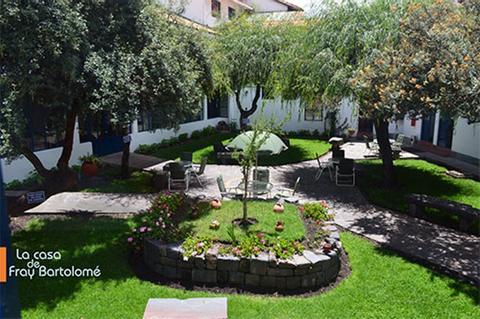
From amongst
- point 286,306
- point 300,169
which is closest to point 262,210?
point 286,306

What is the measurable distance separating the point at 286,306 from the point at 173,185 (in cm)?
816

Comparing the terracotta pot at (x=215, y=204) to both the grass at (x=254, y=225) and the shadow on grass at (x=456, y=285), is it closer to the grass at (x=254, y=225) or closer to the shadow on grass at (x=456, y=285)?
the grass at (x=254, y=225)

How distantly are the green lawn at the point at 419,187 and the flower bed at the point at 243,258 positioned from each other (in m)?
4.62

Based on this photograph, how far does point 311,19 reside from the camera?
13758 millimetres

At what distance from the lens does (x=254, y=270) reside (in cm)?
707

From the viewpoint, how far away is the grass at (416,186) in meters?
12.4

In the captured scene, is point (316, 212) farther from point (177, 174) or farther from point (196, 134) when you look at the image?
point (196, 134)

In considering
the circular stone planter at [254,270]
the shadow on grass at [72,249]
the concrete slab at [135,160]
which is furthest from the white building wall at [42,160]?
the circular stone planter at [254,270]

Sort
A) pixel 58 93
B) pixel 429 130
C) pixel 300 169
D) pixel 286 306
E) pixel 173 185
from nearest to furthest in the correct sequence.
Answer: pixel 286 306
pixel 58 93
pixel 173 185
pixel 300 169
pixel 429 130

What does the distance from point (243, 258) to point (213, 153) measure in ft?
42.9

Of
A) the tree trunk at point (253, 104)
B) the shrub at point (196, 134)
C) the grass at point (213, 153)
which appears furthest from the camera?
the shrub at point (196, 134)

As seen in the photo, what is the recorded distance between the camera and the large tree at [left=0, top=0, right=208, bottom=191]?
7.02 m

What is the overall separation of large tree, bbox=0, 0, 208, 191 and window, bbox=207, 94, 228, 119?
1711cm

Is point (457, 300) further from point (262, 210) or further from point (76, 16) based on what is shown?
point (76, 16)
